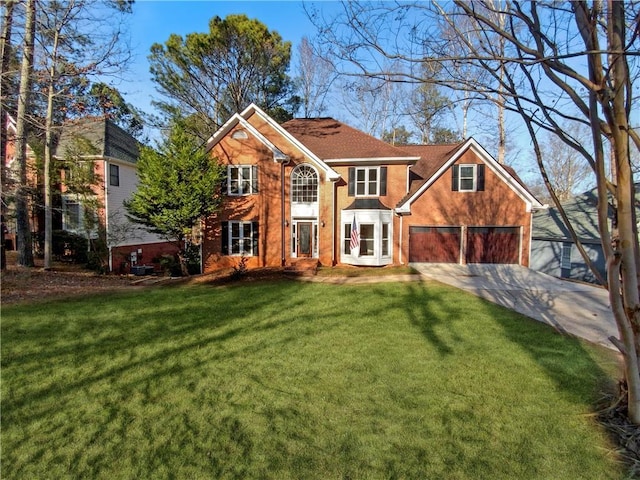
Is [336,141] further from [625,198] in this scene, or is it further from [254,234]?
[625,198]

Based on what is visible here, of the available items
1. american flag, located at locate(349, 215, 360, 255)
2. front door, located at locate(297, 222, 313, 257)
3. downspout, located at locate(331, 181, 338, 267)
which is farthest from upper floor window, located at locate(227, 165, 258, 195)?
american flag, located at locate(349, 215, 360, 255)

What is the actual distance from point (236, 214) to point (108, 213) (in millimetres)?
7184

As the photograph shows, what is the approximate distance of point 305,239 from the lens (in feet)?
57.2

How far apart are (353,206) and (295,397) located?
13.3 metres

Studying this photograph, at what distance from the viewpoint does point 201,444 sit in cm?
360

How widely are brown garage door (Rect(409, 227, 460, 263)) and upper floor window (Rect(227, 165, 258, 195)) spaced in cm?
814

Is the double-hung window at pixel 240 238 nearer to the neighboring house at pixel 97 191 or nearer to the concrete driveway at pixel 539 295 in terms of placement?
the neighboring house at pixel 97 191

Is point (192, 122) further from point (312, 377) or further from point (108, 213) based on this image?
point (312, 377)

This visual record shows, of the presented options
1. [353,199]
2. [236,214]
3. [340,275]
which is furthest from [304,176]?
[340,275]

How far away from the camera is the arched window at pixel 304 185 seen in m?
17.2

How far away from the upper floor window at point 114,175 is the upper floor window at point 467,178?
59.1ft

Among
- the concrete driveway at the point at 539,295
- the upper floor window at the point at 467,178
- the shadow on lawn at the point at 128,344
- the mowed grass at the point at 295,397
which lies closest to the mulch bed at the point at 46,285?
the mowed grass at the point at 295,397

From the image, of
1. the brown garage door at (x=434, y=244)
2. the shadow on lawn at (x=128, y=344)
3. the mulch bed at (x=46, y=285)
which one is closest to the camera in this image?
the shadow on lawn at (x=128, y=344)

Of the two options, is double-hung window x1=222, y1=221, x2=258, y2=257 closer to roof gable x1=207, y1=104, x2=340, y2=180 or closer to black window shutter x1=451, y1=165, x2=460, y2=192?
roof gable x1=207, y1=104, x2=340, y2=180
